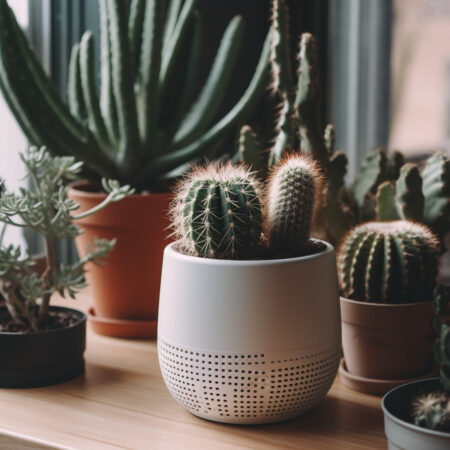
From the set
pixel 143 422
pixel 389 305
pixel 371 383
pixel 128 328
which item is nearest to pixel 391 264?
pixel 389 305

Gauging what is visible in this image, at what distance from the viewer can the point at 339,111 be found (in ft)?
6.01

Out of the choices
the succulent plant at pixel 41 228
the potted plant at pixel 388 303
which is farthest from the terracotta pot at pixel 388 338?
the succulent plant at pixel 41 228

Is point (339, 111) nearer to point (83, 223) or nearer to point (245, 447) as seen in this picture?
point (83, 223)

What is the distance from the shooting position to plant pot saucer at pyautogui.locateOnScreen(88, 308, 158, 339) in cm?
109

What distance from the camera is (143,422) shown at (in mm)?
793

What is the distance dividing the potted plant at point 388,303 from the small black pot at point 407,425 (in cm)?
13

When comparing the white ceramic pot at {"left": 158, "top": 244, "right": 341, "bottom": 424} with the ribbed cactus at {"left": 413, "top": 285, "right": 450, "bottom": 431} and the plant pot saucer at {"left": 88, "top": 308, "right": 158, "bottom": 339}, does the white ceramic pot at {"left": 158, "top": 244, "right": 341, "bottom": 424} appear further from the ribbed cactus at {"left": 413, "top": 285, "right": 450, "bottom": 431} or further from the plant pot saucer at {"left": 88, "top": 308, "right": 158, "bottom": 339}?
the plant pot saucer at {"left": 88, "top": 308, "right": 158, "bottom": 339}

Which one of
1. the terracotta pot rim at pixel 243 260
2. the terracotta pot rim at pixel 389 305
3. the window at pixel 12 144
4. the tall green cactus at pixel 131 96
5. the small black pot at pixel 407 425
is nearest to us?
the small black pot at pixel 407 425

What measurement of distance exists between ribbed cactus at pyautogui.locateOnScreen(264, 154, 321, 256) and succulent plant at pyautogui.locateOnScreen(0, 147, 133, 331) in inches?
8.4

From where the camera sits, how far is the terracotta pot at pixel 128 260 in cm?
106

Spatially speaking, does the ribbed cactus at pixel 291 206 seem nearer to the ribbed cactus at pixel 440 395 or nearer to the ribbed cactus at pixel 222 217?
the ribbed cactus at pixel 222 217

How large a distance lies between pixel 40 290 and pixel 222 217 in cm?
29

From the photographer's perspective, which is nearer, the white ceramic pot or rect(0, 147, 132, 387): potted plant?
the white ceramic pot

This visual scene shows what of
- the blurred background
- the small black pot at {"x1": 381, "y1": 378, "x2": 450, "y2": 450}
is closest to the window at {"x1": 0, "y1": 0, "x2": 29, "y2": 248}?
the blurred background
